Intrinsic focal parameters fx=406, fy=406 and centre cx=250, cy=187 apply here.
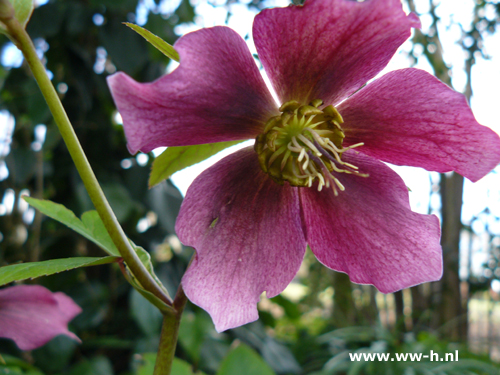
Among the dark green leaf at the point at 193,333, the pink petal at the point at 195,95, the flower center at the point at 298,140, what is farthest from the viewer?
the dark green leaf at the point at 193,333

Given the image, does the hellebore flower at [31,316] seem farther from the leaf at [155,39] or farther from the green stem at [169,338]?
the leaf at [155,39]

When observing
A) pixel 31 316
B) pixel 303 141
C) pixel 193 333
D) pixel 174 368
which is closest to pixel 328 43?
pixel 303 141

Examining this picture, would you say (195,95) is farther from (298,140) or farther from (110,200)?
(110,200)

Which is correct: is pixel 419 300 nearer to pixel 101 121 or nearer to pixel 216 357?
pixel 216 357

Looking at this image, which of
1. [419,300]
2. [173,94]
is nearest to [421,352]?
[419,300]

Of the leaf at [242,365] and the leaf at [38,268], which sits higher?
the leaf at [38,268]

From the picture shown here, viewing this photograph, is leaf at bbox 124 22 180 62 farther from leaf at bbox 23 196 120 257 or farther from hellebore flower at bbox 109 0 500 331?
leaf at bbox 23 196 120 257

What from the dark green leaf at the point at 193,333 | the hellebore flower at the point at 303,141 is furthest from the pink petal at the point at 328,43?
the dark green leaf at the point at 193,333
